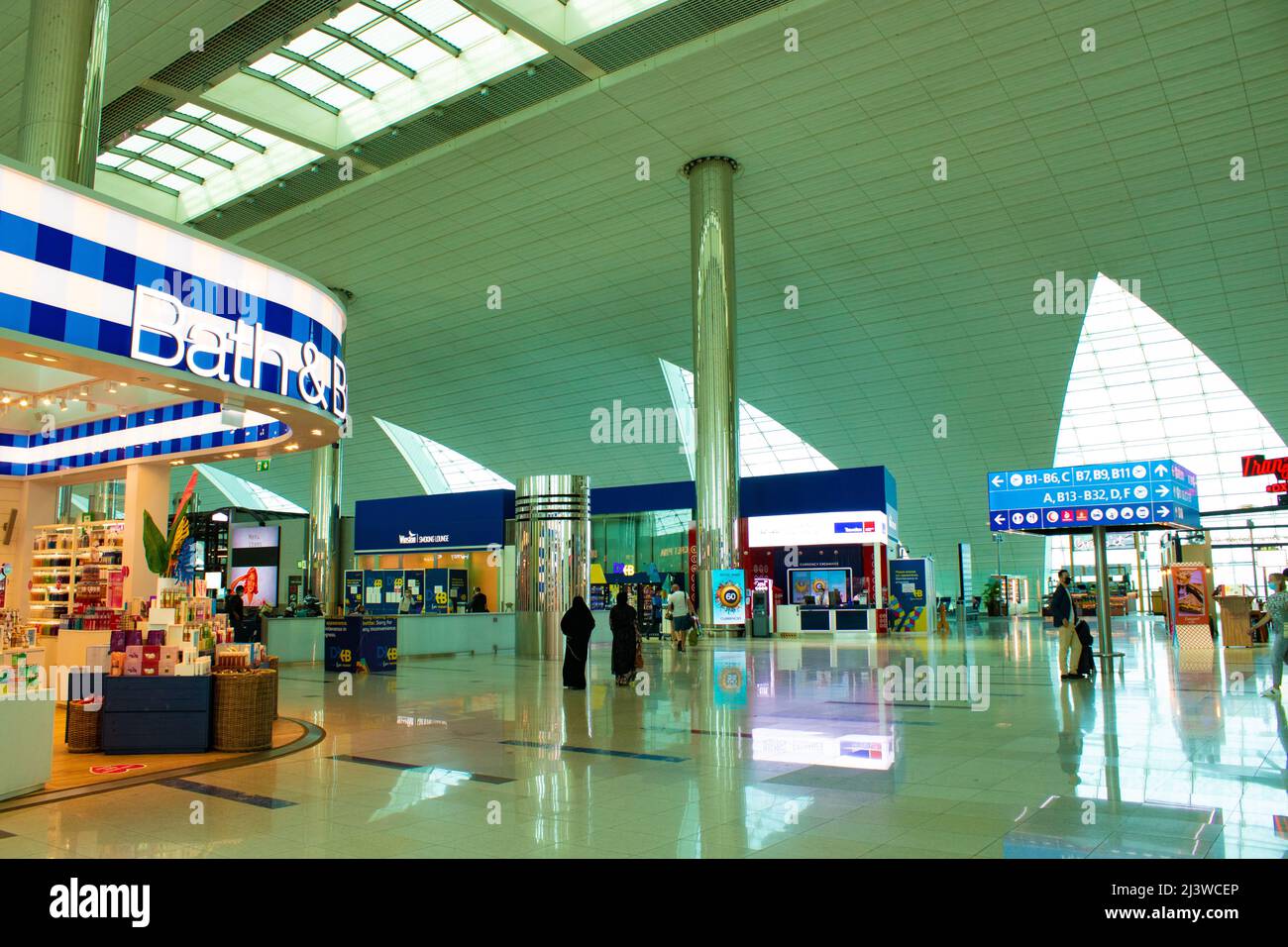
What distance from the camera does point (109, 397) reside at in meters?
10.7

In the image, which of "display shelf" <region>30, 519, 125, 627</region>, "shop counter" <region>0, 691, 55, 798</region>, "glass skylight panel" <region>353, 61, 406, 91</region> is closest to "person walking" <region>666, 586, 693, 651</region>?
"display shelf" <region>30, 519, 125, 627</region>

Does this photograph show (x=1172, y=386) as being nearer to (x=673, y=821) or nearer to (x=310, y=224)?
(x=310, y=224)

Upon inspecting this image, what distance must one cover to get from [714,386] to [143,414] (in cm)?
1564

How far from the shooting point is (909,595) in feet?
100

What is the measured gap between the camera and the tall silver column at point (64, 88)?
37.6ft

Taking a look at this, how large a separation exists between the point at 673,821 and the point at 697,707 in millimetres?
5658

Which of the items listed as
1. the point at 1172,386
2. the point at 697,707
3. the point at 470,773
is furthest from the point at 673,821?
the point at 1172,386

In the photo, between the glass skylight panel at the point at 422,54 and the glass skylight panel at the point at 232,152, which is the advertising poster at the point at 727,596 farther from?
the glass skylight panel at the point at 232,152

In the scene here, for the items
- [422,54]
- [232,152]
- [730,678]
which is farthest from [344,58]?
[730,678]

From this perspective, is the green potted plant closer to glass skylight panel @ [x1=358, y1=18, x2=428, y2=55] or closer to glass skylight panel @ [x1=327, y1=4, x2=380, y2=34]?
glass skylight panel @ [x1=358, y1=18, x2=428, y2=55]

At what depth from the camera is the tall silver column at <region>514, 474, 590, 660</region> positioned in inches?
803

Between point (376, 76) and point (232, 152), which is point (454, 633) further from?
point (232, 152)

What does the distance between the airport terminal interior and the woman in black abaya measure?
0.06m

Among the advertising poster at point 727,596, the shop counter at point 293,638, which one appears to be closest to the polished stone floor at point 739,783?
the shop counter at point 293,638
